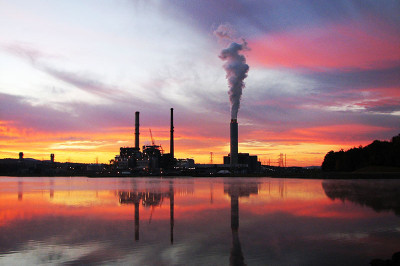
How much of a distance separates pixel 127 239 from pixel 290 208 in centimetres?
1789

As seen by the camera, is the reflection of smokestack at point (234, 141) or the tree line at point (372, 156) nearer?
the tree line at point (372, 156)

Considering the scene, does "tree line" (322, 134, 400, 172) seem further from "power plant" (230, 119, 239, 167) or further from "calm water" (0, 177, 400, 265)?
"calm water" (0, 177, 400, 265)

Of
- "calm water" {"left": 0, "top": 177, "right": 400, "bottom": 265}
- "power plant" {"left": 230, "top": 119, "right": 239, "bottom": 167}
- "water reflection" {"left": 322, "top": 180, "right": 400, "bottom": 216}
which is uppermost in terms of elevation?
"power plant" {"left": 230, "top": 119, "right": 239, "bottom": 167}

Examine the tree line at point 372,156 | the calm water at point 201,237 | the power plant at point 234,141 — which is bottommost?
the calm water at point 201,237

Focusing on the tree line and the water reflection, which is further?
the tree line

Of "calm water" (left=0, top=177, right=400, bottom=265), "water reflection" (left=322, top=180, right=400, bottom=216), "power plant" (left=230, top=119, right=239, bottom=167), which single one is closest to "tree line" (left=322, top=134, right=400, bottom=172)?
"power plant" (left=230, top=119, right=239, bottom=167)

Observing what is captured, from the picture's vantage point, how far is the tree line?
121 m

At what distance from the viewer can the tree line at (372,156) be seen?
398 feet

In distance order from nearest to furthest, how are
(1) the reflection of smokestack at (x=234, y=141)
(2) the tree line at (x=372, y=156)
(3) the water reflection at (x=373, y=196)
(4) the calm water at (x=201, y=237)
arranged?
(4) the calm water at (x=201, y=237) < (3) the water reflection at (x=373, y=196) < (2) the tree line at (x=372, y=156) < (1) the reflection of smokestack at (x=234, y=141)

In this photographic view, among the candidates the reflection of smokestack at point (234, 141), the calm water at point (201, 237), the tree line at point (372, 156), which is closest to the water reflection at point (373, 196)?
the calm water at point (201, 237)

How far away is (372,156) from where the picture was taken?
128 metres

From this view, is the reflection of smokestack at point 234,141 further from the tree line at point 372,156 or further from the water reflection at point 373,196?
the water reflection at point 373,196

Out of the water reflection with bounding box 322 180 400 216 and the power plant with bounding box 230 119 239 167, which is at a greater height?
the power plant with bounding box 230 119 239 167

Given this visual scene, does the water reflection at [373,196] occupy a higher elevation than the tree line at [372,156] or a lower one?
lower
